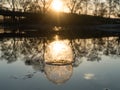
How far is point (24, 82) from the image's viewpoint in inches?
653

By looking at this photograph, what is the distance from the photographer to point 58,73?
18.2m

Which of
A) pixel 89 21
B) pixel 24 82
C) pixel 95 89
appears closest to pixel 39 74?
pixel 24 82

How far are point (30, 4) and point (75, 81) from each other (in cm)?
8815

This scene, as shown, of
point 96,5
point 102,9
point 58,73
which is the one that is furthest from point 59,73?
point 96,5

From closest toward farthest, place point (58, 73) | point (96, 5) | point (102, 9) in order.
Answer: point (58, 73) → point (102, 9) → point (96, 5)

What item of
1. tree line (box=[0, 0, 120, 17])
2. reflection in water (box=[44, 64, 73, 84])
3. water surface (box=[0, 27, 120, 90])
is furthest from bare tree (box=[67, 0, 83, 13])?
reflection in water (box=[44, 64, 73, 84])

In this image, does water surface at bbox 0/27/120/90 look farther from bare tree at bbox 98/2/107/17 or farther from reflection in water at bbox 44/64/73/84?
bare tree at bbox 98/2/107/17

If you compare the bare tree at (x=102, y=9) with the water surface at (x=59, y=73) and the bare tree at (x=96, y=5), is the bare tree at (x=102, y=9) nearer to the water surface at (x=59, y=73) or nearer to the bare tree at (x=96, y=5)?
the bare tree at (x=96, y=5)

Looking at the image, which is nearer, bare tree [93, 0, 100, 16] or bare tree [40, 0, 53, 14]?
bare tree [40, 0, 53, 14]

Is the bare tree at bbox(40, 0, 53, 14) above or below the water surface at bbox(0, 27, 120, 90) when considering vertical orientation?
above

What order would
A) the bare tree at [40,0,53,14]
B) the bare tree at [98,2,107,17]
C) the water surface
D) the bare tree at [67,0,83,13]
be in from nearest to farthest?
1. the water surface
2. the bare tree at [40,0,53,14]
3. the bare tree at [67,0,83,13]
4. the bare tree at [98,2,107,17]

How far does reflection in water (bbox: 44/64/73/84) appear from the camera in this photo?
55.7 ft

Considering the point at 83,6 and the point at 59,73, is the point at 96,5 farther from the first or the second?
the point at 59,73

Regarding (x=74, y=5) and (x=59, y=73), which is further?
(x=74, y=5)
